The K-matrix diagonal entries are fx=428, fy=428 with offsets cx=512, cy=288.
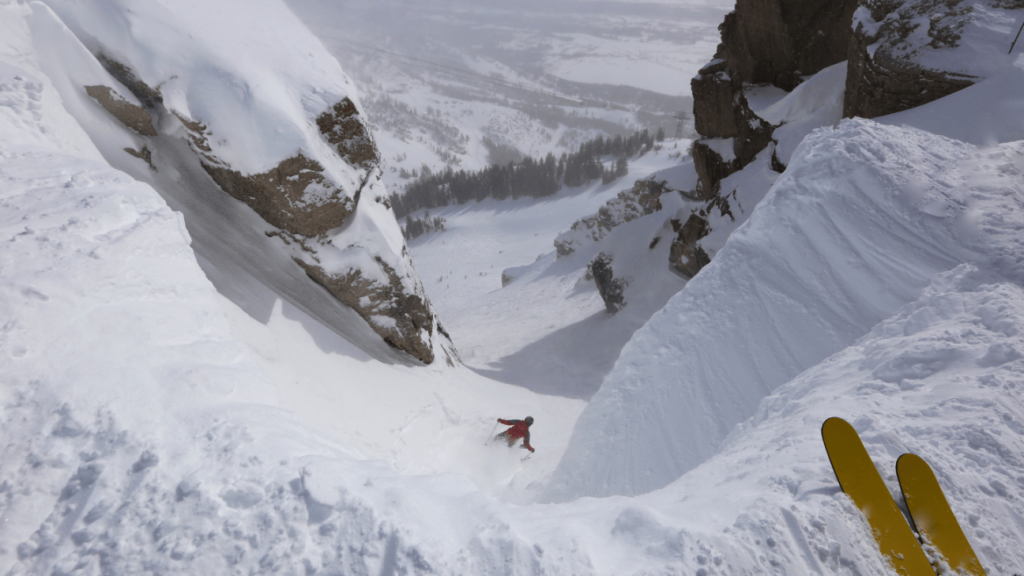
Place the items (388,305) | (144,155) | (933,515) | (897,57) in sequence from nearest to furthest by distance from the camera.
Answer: (933,515) → (144,155) → (897,57) → (388,305)

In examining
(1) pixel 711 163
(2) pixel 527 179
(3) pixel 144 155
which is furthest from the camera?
(2) pixel 527 179

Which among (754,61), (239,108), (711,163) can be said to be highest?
(754,61)

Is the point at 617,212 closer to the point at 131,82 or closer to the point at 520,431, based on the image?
the point at 520,431

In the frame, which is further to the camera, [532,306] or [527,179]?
[527,179]

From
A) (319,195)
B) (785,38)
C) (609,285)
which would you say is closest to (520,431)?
(319,195)

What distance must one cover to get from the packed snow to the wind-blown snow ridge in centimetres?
3

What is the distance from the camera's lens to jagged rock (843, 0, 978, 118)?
7582 mm

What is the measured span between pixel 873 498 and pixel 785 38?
1317 centimetres

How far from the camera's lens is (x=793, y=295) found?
5.19 meters

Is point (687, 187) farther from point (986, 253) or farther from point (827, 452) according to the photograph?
point (827, 452)

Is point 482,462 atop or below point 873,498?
below

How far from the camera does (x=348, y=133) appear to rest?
8.55 m

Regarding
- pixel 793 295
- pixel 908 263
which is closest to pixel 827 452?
pixel 793 295

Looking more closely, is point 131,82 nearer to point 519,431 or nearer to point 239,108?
point 239,108
